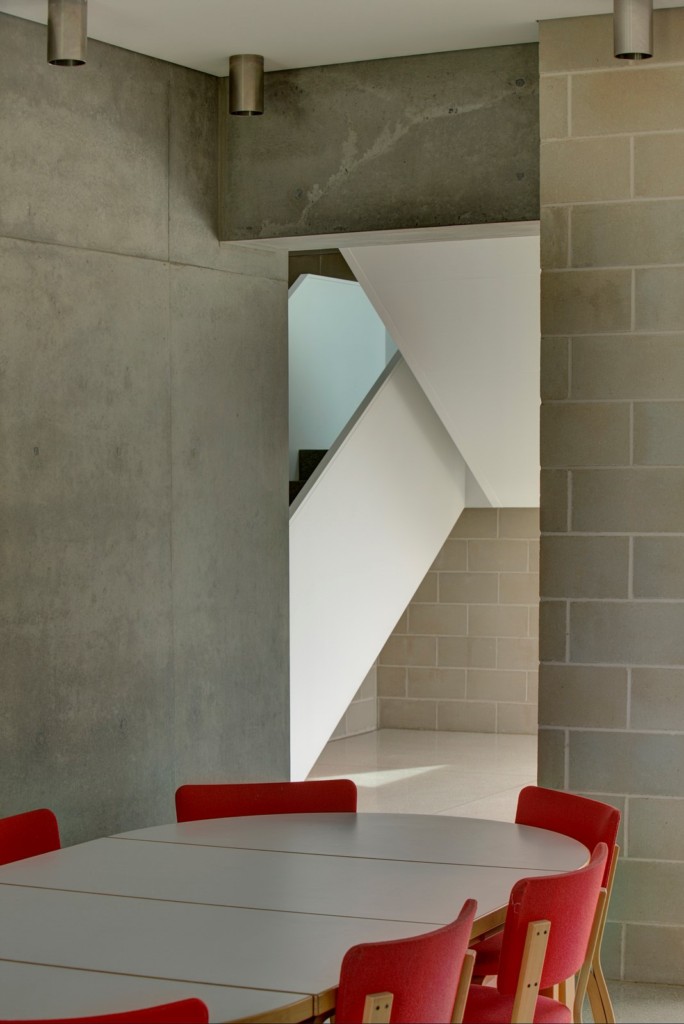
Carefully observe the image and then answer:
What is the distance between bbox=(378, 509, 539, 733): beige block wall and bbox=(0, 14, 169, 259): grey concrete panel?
195 inches

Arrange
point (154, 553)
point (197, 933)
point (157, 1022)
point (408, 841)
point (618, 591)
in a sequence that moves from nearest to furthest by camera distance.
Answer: point (157, 1022) < point (197, 933) < point (408, 841) < point (618, 591) < point (154, 553)

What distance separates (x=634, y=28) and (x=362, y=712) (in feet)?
21.6

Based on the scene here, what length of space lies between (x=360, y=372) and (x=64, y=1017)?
693cm

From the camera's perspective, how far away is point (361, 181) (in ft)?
18.2

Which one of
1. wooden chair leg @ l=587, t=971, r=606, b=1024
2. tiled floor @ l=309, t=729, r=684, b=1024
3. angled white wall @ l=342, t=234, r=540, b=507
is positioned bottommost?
tiled floor @ l=309, t=729, r=684, b=1024

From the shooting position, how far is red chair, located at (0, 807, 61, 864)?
3570 millimetres

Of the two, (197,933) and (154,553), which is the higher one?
(154,553)

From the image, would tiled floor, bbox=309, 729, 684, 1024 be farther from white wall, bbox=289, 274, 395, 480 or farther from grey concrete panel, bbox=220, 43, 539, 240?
grey concrete panel, bbox=220, 43, 539, 240

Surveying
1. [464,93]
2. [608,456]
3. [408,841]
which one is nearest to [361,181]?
[464,93]

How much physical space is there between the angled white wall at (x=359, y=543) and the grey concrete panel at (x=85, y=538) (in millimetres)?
1925

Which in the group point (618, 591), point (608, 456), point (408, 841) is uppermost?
point (608, 456)

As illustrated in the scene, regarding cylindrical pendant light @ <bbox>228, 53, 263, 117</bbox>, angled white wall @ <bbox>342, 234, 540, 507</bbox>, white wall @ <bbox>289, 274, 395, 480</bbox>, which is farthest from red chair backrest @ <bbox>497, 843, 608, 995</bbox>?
white wall @ <bbox>289, 274, 395, 480</bbox>

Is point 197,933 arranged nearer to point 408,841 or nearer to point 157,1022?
point 157,1022

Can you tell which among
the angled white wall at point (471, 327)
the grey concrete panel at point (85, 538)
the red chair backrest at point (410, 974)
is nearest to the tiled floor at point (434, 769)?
the angled white wall at point (471, 327)
